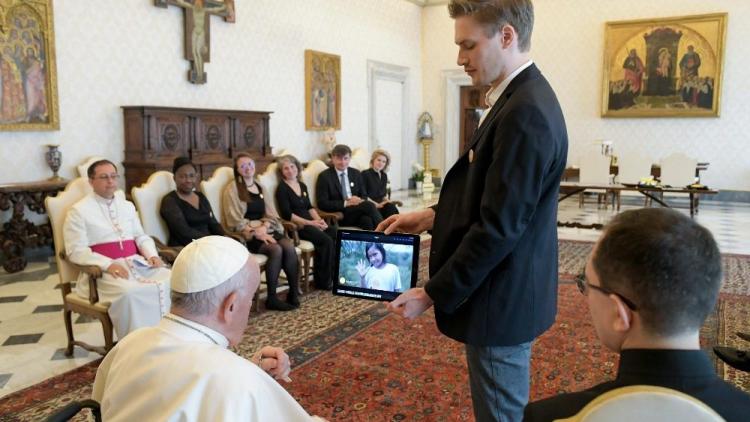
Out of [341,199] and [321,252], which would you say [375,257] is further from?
[341,199]

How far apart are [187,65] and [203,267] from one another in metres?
8.00

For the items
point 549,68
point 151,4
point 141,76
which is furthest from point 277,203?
point 549,68

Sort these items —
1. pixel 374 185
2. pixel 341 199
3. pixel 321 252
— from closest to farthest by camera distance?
pixel 321 252, pixel 341 199, pixel 374 185

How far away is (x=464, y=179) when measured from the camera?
6.35 ft

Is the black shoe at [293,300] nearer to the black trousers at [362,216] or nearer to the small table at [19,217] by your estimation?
the black trousers at [362,216]

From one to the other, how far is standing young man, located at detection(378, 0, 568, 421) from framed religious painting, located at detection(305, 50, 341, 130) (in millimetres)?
10007

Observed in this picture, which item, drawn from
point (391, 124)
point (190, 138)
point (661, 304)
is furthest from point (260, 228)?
point (391, 124)

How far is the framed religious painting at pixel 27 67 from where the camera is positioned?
6.84m

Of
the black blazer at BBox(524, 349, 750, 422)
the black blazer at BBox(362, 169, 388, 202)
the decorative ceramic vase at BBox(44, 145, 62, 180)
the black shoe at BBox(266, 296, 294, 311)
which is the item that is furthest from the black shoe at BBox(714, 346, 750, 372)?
the decorative ceramic vase at BBox(44, 145, 62, 180)

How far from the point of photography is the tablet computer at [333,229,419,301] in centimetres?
208

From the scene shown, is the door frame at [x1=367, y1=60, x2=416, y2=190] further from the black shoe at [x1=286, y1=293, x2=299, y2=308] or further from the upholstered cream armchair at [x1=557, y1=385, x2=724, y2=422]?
the upholstered cream armchair at [x1=557, y1=385, x2=724, y2=422]

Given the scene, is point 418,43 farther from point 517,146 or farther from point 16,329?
point 517,146

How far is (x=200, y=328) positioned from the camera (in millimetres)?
1753

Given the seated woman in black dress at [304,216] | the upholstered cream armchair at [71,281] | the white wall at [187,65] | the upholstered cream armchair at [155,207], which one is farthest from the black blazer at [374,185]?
the upholstered cream armchair at [71,281]
